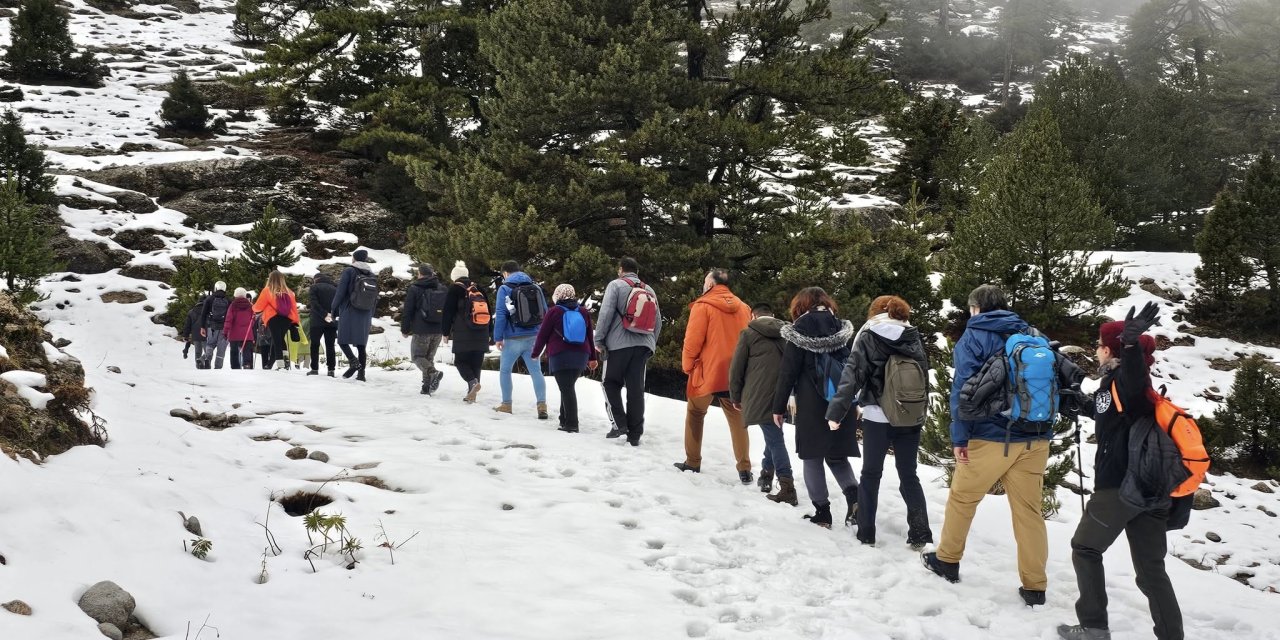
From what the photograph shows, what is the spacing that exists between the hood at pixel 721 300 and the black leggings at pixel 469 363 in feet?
11.5

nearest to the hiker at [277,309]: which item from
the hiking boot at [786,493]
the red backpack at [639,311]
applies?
the red backpack at [639,311]

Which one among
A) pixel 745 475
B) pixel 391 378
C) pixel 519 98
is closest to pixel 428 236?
pixel 519 98

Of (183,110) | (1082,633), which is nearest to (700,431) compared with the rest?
(1082,633)

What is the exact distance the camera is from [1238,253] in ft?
67.3

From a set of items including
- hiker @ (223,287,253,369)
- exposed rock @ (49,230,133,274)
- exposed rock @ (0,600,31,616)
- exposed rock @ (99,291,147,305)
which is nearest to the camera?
exposed rock @ (0,600,31,616)

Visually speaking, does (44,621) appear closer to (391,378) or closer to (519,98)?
(391,378)

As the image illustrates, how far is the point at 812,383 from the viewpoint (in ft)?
19.3

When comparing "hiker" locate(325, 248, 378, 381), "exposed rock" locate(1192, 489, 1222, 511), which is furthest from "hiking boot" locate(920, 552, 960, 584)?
"exposed rock" locate(1192, 489, 1222, 511)

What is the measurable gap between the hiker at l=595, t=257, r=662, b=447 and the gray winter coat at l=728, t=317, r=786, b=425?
1384mm

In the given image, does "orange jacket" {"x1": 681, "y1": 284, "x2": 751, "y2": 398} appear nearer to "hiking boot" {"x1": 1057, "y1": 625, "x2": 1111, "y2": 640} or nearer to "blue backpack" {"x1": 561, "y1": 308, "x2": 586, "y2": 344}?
"blue backpack" {"x1": 561, "y1": 308, "x2": 586, "y2": 344}

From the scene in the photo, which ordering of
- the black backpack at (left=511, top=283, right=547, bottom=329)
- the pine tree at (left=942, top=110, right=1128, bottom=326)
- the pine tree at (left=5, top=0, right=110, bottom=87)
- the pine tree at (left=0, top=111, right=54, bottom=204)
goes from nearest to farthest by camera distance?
the black backpack at (left=511, top=283, right=547, bottom=329)
the pine tree at (left=942, top=110, right=1128, bottom=326)
the pine tree at (left=0, top=111, right=54, bottom=204)
the pine tree at (left=5, top=0, right=110, bottom=87)

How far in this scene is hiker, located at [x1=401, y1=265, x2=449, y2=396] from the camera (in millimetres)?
9266

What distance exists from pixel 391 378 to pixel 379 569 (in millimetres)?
7291

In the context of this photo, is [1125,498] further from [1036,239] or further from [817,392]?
[1036,239]
